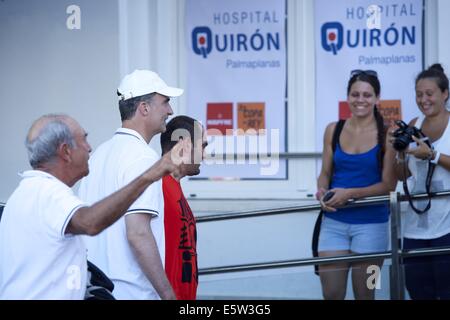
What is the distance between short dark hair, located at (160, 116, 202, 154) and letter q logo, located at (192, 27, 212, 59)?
10.7ft

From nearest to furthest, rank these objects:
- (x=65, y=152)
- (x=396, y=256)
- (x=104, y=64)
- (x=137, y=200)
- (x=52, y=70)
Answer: (x=65, y=152) → (x=137, y=200) → (x=396, y=256) → (x=104, y=64) → (x=52, y=70)

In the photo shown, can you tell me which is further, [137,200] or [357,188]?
[357,188]

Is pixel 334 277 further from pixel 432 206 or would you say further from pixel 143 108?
pixel 143 108

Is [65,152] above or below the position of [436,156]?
above

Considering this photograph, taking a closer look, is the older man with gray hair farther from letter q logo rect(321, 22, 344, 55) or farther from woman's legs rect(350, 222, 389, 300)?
letter q logo rect(321, 22, 344, 55)

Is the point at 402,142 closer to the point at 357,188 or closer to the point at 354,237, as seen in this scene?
the point at 357,188

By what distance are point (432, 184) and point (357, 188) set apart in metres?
0.51

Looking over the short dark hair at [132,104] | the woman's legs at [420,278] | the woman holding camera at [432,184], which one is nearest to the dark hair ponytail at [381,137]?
the woman holding camera at [432,184]

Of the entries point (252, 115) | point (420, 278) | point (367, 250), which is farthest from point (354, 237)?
point (252, 115)

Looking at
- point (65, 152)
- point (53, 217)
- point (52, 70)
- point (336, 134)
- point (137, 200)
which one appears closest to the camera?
point (53, 217)

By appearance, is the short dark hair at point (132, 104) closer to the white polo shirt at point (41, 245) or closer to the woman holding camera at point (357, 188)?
the white polo shirt at point (41, 245)

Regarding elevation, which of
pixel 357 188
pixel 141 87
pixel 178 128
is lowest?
pixel 357 188

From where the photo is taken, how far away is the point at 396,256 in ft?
19.1

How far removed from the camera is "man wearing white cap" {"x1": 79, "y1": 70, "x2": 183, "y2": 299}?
4066 millimetres
